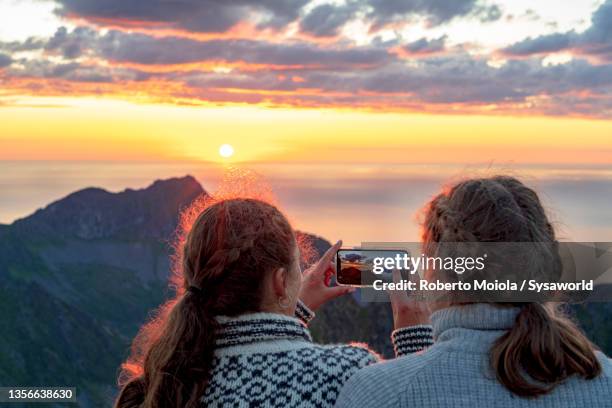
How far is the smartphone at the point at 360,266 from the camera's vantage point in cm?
451

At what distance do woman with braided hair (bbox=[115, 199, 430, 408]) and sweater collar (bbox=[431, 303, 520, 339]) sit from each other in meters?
0.62

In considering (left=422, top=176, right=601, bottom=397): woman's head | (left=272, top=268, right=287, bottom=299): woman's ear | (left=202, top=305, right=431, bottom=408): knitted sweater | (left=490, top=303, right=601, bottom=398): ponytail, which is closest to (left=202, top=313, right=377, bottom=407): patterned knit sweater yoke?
(left=202, top=305, right=431, bottom=408): knitted sweater

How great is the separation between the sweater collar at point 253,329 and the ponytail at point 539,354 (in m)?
1.05

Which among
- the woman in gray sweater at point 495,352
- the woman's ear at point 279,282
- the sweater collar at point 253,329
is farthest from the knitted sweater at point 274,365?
the woman in gray sweater at point 495,352

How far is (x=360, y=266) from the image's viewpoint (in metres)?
4.58

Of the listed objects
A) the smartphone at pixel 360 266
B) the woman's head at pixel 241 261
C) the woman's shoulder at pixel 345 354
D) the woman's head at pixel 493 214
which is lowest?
the woman's shoulder at pixel 345 354

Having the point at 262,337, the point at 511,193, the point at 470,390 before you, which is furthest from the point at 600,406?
the point at 262,337

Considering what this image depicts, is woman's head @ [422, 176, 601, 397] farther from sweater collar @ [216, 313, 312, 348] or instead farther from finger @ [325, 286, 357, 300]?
finger @ [325, 286, 357, 300]

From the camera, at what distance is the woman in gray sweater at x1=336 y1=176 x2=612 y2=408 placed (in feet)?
9.60

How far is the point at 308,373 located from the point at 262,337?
27 cm

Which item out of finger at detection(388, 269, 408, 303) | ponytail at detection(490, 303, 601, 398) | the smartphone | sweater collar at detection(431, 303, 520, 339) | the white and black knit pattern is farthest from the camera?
the smartphone

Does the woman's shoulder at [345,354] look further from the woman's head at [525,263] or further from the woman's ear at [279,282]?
the woman's head at [525,263]

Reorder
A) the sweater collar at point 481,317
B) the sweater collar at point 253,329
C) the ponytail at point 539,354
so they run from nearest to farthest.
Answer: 1. the ponytail at point 539,354
2. the sweater collar at point 481,317
3. the sweater collar at point 253,329

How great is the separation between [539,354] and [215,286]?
151 centimetres
